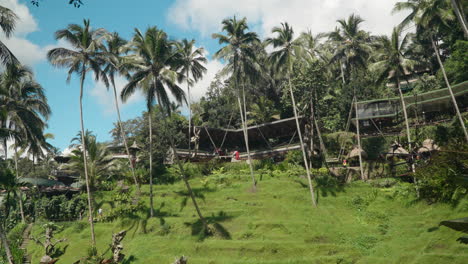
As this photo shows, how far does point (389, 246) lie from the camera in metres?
17.3

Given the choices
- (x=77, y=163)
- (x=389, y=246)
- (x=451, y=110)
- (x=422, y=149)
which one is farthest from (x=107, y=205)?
(x=451, y=110)

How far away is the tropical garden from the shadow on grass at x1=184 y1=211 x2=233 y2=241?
0.14 m

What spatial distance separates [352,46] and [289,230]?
2382 cm

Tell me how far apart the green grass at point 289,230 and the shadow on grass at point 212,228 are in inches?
5.0

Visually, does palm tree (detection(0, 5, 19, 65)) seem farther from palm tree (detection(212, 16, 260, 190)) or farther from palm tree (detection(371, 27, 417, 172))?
palm tree (detection(371, 27, 417, 172))

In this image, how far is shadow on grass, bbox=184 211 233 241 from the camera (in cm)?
2098

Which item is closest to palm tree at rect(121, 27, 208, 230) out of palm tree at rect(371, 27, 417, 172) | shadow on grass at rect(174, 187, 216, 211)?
shadow on grass at rect(174, 187, 216, 211)

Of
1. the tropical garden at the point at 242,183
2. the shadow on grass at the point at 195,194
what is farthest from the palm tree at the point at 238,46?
the shadow on grass at the point at 195,194

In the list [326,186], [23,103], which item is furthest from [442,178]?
[23,103]

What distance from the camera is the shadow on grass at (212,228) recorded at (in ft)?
68.8

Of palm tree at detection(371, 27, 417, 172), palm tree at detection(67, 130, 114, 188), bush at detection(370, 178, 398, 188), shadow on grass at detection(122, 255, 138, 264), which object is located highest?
palm tree at detection(371, 27, 417, 172)

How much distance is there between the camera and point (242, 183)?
2980 centimetres

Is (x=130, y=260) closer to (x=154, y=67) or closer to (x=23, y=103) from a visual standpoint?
(x=154, y=67)

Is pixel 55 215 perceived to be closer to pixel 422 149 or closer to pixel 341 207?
pixel 341 207
